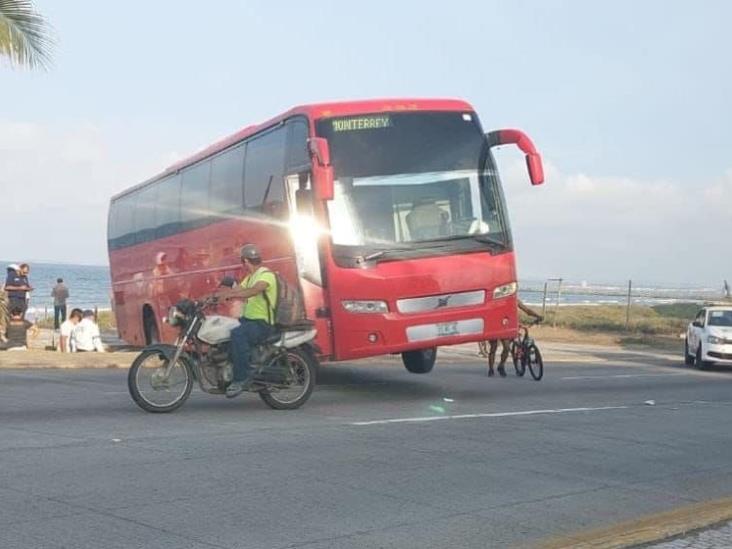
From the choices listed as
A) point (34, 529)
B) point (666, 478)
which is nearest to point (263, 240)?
point (666, 478)

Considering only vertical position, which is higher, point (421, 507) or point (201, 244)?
point (201, 244)

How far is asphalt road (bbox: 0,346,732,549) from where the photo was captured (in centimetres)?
680

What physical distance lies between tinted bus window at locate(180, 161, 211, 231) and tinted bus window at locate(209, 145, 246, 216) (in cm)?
35

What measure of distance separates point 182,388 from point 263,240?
403 centimetres

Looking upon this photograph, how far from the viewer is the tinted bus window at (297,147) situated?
A: 14312 millimetres

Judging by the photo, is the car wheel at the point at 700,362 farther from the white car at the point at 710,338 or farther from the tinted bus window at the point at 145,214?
the tinted bus window at the point at 145,214

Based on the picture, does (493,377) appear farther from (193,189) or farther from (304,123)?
(304,123)

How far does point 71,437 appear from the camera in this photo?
392 inches

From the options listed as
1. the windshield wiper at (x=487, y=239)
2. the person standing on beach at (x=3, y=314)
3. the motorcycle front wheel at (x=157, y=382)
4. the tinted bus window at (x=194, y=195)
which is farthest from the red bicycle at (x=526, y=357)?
the person standing on beach at (x=3, y=314)

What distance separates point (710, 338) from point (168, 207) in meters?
13.4

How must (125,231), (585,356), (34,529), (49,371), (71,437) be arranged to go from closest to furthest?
(34,529) → (71,437) → (49,371) → (125,231) → (585,356)

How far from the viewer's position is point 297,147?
14609mm

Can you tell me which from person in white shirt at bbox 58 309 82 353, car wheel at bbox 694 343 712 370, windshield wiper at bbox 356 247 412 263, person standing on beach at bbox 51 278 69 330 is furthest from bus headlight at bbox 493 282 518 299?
person standing on beach at bbox 51 278 69 330

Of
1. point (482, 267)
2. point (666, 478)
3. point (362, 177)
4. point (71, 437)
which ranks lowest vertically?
point (666, 478)
